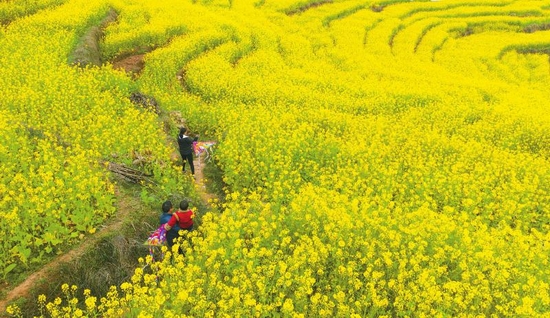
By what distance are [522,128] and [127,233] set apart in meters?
18.9

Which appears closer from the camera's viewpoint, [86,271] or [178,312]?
[178,312]

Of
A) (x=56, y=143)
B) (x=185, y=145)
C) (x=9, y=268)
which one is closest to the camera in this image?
(x=9, y=268)

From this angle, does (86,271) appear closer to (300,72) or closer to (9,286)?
(9,286)

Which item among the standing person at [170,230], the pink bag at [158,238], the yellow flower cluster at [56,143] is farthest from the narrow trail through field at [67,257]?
the standing person at [170,230]

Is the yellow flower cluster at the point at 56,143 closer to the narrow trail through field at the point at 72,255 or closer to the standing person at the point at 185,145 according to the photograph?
the narrow trail through field at the point at 72,255

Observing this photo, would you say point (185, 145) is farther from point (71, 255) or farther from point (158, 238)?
Result: point (71, 255)

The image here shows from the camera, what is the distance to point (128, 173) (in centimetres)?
1130

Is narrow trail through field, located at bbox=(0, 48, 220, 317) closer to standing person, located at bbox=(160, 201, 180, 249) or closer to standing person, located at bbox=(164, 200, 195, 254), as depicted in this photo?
standing person, located at bbox=(160, 201, 180, 249)

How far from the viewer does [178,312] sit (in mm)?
6461

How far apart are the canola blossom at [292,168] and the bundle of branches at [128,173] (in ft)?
1.42

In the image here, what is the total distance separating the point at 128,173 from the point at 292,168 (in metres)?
5.49

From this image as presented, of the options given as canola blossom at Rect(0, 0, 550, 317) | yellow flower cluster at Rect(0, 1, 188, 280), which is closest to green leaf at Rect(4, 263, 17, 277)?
yellow flower cluster at Rect(0, 1, 188, 280)

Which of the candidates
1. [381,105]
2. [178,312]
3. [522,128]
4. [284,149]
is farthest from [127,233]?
[522,128]

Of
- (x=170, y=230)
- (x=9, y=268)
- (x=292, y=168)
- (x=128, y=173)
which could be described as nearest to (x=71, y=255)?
(x=9, y=268)
